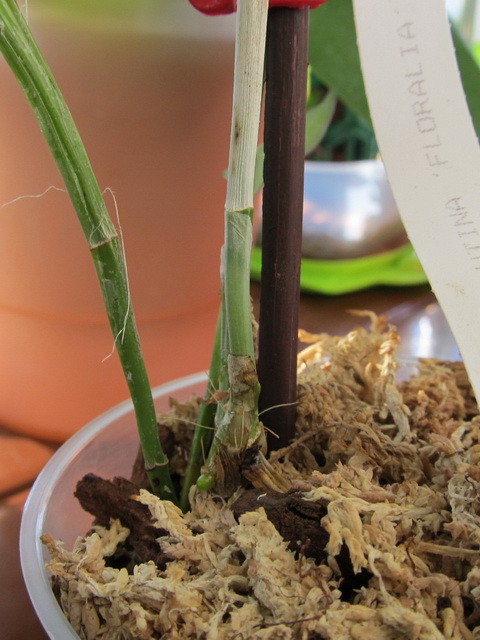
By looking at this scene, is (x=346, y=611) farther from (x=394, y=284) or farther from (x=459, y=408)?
(x=394, y=284)

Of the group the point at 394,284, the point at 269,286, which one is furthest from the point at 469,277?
the point at 394,284

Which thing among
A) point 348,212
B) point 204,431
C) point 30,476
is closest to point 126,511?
point 204,431

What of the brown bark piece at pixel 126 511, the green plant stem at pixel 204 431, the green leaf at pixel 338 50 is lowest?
the brown bark piece at pixel 126 511

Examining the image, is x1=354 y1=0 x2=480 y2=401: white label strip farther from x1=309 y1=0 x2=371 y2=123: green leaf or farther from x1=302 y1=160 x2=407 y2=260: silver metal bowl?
x1=302 y1=160 x2=407 y2=260: silver metal bowl

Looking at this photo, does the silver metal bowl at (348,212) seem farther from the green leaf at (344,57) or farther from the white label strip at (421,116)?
the white label strip at (421,116)

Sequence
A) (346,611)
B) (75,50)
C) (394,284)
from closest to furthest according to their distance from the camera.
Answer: (346,611), (75,50), (394,284)

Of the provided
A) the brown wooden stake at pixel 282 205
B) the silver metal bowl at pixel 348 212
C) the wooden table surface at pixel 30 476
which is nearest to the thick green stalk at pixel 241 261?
the brown wooden stake at pixel 282 205

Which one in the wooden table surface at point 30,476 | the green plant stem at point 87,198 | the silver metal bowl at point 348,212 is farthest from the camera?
the silver metal bowl at point 348,212

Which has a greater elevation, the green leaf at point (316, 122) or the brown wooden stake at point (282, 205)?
the green leaf at point (316, 122)
